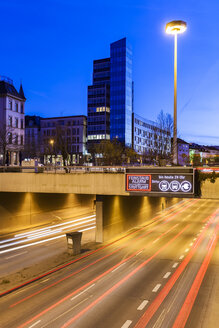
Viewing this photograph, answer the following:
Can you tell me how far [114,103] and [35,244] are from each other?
264 ft

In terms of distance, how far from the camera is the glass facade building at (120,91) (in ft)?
321

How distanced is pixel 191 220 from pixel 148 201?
21.1 ft

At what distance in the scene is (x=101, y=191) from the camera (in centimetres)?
2141

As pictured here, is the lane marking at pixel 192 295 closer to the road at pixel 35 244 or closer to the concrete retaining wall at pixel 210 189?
the concrete retaining wall at pixel 210 189

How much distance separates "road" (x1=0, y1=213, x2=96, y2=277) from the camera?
19.6m

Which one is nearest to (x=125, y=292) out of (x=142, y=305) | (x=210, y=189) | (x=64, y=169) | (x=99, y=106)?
(x=142, y=305)

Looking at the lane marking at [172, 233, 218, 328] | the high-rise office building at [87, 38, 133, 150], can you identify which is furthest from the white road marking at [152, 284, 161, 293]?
the high-rise office building at [87, 38, 133, 150]

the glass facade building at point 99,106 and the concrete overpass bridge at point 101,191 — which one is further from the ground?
the glass facade building at point 99,106

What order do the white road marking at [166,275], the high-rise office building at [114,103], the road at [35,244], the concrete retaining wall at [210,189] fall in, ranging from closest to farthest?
the white road marking at [166,275], the concrete retaining wall at [210,189], the road at [35,244], the high-rise office building at [114,103]

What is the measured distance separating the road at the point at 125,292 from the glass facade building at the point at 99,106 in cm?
7712

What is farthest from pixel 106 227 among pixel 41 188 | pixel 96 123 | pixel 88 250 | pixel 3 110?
pixel 96 123

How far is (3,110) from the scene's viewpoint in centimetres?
5603

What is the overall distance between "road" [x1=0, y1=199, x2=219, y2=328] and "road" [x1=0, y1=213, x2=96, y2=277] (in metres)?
3.50

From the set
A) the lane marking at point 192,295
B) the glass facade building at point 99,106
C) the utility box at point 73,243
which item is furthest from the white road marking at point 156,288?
the glass facade building at point 99,106
